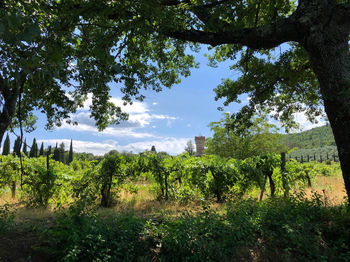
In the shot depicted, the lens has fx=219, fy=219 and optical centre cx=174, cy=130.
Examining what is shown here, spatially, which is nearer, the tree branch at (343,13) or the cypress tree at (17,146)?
the cypress tree at (17,146)

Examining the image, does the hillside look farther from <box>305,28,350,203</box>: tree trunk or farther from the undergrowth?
the undergrowth

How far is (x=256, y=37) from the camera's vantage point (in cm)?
572

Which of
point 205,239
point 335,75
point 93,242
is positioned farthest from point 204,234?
point 335,75

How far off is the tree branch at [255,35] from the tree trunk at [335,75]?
57 cm

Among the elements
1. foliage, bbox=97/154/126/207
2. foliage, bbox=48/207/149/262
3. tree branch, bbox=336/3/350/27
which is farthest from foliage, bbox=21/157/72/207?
tree branch, bbox=336/3/350/27

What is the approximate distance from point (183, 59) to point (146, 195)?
6409mm

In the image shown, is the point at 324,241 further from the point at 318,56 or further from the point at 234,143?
the point at 234,143

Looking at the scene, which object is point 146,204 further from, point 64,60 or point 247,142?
point 247,142

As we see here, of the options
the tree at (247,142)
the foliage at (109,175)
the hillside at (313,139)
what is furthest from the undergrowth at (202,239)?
the hillside at (313,139)

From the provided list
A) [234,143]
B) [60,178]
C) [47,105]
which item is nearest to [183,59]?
[47,105]

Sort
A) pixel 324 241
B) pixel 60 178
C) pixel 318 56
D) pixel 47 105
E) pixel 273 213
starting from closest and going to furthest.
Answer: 1. pixel 324 241
2. pixel 273 213
3. pixel 318 56
4. pixel 60 178
5. pixel 47 105

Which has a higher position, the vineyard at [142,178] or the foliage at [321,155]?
the foliage at [321,155]

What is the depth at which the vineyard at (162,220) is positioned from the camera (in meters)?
3.47

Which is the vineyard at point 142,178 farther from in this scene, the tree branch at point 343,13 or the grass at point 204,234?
the tree branch at point 343,13
